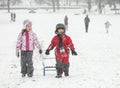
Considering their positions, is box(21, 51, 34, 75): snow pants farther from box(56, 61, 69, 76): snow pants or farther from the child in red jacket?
box(56, 61, 69, 76): snow pants

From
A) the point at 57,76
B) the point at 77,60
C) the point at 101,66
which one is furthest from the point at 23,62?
the point at 77,60

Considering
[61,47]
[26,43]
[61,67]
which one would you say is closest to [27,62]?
[26,43]

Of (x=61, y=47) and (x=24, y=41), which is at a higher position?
(x=24, y=41)

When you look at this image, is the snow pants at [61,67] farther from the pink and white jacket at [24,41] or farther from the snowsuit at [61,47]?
the pink and white jacket at [24,41]

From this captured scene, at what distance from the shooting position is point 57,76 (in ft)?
40.5

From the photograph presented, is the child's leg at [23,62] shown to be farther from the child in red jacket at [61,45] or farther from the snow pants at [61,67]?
the snow pants at [61,67]

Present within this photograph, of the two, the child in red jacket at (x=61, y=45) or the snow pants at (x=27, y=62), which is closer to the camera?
the child in red jacket at (x=61, y=45)

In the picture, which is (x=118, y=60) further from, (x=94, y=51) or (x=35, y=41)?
(x=35, y=41)

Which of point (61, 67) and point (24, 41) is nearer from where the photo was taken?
point (24, 41)

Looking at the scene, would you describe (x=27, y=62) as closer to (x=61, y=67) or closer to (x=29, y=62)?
(x=29, y=62)

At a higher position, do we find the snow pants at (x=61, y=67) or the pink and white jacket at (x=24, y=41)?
the pink and white jacket at (x=24, y=41)

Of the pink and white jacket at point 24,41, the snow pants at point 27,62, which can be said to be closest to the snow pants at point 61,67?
the snow pants at point 27,62

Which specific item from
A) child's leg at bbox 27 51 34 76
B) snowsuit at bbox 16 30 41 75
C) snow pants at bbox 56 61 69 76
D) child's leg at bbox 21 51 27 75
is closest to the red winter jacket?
snow pants at bbox 56 61 69 76

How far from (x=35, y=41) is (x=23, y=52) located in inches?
19.3
